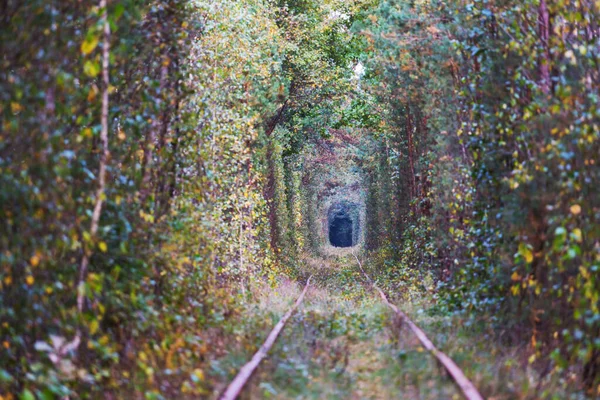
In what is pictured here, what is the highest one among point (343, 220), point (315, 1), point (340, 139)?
point (315, 1)

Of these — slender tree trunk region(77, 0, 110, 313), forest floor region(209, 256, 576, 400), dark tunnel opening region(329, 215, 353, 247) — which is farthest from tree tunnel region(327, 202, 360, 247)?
slender tree trunk region(77, 0, 110, 313)

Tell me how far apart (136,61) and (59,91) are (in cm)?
283

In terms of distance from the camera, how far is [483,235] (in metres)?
10.6

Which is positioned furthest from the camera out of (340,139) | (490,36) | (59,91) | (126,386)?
(340,139)

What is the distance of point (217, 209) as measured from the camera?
13.2 meters

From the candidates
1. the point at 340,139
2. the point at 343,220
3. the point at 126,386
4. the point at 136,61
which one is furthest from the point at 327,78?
the point at 343,220

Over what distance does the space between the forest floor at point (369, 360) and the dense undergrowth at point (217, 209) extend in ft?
0.17

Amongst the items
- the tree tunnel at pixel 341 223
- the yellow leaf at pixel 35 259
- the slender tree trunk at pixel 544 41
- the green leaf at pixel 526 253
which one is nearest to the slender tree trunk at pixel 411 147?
the slender tree trunk at pixel 544 41

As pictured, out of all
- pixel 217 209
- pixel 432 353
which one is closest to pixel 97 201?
pixel 432 353

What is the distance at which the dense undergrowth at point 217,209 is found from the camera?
5.39 metres

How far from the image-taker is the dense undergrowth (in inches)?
212

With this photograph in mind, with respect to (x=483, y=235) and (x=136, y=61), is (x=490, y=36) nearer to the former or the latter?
(x=483, y=235)

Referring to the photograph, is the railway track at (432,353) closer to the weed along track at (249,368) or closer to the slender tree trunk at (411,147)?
the weed along track at (249,368)

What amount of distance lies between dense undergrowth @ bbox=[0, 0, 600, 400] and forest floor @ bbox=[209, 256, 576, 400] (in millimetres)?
52
